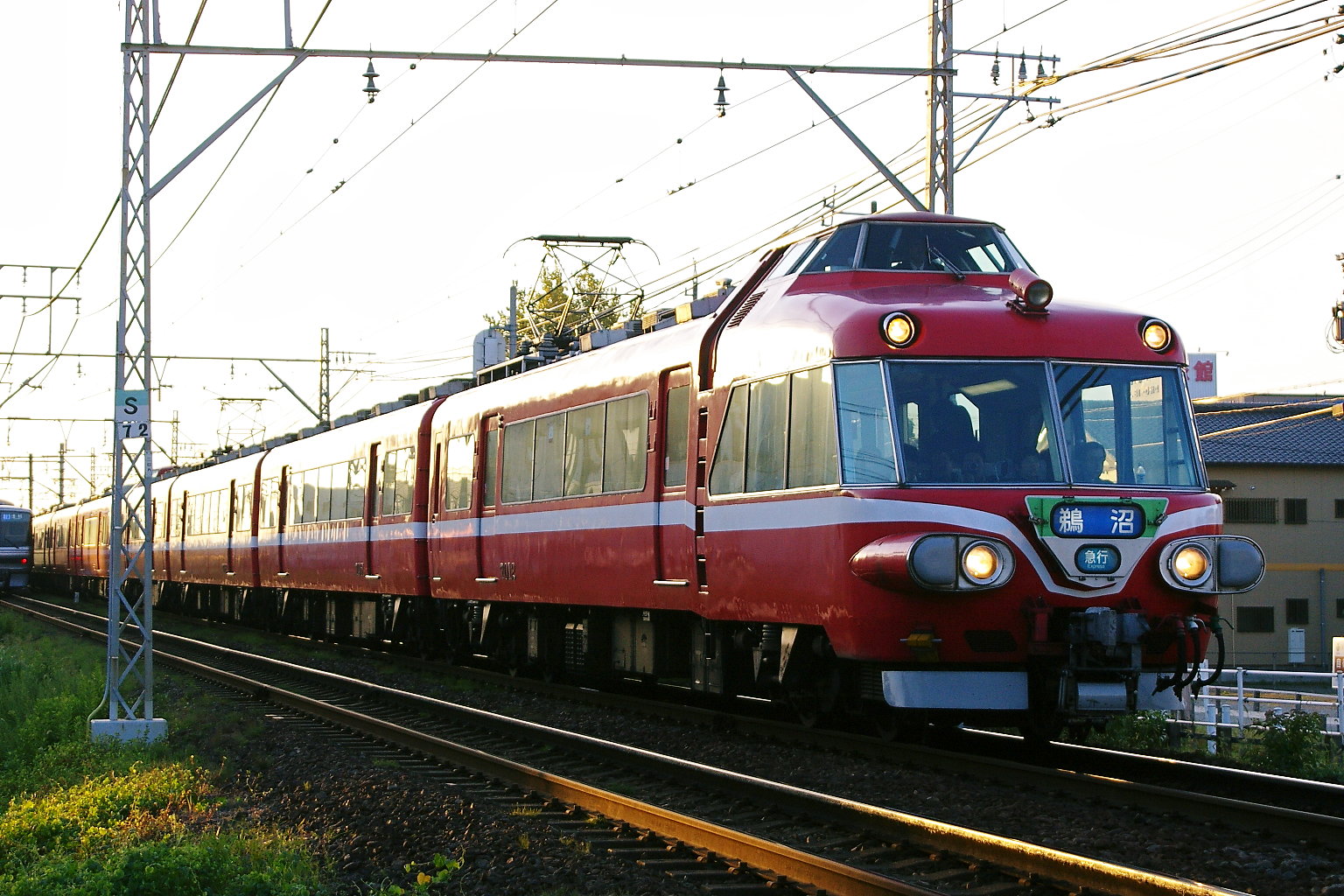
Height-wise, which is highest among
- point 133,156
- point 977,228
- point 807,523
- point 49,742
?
point 133,156

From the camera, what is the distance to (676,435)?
41.6ft

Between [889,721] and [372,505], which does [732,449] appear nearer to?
[889,721]

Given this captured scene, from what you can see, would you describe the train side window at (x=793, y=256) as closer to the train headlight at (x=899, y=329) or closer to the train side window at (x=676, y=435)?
the train side window at (x=676, y=435)

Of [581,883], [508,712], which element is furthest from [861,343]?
[508,712]

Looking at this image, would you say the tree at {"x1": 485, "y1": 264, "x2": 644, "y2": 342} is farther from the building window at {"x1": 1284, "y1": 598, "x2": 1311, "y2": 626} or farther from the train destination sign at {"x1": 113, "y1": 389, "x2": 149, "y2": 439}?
the building window at {"x1": 1284, "y1": 598, "x2": 1311, "y2": 626}

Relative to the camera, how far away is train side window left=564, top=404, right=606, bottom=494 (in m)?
14.2

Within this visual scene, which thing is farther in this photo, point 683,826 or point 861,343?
point 861,343

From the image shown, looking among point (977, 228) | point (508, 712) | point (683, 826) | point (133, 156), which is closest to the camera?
point (683, 826)

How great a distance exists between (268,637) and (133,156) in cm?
1638

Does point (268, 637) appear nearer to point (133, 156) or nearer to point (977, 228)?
point (133, 156)

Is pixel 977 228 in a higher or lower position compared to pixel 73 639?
higher

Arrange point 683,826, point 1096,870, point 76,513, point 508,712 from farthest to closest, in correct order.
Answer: point 76,513, point 508,712, point 683,826, point 1096,870

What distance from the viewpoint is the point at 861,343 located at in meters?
10.1

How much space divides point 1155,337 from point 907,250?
2006 mm
